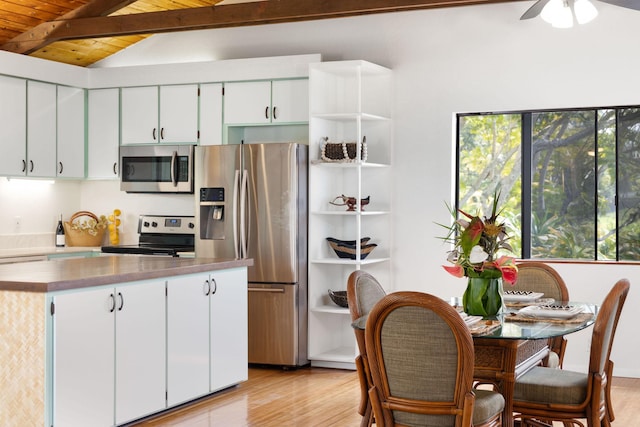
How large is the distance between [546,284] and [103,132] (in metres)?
4.36

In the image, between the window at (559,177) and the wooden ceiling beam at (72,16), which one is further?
the wooden ceiling beam at (72,16)

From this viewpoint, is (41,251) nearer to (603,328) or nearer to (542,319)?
(542,319)

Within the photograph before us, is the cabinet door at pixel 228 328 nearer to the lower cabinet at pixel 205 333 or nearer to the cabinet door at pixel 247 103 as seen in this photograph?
the lower cabinet at pixel 205 333

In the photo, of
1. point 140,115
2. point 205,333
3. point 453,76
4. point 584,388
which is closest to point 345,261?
point 205,333

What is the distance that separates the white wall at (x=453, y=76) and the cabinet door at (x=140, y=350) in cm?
247

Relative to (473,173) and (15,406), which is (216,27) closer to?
(473,173)

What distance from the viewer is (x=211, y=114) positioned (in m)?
7.31

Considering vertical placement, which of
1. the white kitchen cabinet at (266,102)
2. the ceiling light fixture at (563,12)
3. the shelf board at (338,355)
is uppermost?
the ceiling light fixture at (563,12)

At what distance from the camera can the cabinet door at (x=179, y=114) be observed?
24.2ft

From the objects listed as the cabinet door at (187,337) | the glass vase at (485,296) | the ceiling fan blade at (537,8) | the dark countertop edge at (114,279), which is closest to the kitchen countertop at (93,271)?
the dark countertop edge at (114,279)

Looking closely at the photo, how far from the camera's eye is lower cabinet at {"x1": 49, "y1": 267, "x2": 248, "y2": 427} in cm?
445

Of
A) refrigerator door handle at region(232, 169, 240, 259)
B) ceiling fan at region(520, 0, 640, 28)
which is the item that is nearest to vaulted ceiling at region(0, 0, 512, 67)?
refrigerator door handle at region(232, 169, 240, 259)

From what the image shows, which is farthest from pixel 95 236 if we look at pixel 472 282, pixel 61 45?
pixel 472 282

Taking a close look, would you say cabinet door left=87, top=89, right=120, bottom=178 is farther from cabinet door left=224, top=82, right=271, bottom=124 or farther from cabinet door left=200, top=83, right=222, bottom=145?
cabinet door left=224, top=82, right=271, bottom=124
